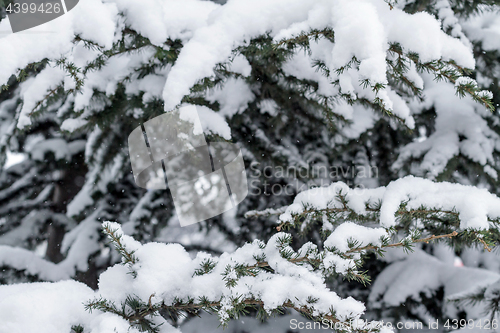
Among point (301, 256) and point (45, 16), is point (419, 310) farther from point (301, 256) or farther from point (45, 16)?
point (45, 16)

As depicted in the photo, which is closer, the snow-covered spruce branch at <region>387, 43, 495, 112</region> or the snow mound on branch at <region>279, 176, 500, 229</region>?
the snow-covered spruce branch at <region>387, 43, 495, 112</region>

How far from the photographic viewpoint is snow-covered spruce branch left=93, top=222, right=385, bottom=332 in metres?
0.90

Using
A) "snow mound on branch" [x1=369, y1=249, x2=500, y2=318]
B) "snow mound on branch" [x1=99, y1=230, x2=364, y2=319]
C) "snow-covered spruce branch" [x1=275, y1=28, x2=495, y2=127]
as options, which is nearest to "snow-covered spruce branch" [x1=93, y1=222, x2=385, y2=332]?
"snow mound on branch" [x1=99, y1=230, x2=364, y2=319]

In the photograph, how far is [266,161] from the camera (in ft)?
7.55

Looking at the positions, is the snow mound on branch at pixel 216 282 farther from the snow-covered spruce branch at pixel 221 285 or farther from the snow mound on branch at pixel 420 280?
the snow mound on branch at pixel 420 280

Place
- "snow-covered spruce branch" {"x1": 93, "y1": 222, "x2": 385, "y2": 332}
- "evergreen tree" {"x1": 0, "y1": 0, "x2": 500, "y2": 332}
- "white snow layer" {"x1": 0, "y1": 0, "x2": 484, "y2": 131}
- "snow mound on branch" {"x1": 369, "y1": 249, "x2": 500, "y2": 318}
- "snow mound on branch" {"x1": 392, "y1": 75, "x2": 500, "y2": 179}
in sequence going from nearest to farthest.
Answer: "snow-covered spruce branch" {"x1": 93, "y1": 222, "x2": 385, "y2": 332} → "evergreen tree" {"x1": 0, "y1": 0, "x2": 500, "y2": 332} → "white snow layer" {"x1": 0, "y1": 0, "x2": 484, "y2": 131} → "snow mound on branch" {"x1": 392, "y1": 75, "x2": 500, "y2": 179} → "snow mound on branch" {"x1": 369, "y1": 249, "x2": 500, "y2": 318}

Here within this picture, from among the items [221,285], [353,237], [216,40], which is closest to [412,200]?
[353,237]

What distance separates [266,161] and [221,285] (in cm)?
139

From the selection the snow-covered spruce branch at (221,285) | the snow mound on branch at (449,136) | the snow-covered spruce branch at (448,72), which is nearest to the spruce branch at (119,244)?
Answer: the snow-covered spruce branch at (221,285)

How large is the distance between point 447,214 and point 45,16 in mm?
1896

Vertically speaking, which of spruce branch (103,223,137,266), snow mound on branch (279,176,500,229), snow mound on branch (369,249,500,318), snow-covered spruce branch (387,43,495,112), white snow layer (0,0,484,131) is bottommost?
snow mound on branch (369,249,500,318)

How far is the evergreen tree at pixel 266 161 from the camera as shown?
102 centimetres

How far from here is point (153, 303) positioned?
0.99m

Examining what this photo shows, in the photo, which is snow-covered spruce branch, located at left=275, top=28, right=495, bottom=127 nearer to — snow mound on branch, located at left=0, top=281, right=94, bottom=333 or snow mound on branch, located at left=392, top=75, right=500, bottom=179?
snow mound on branch, located at left=392, top=75, right=500, bottom=179
